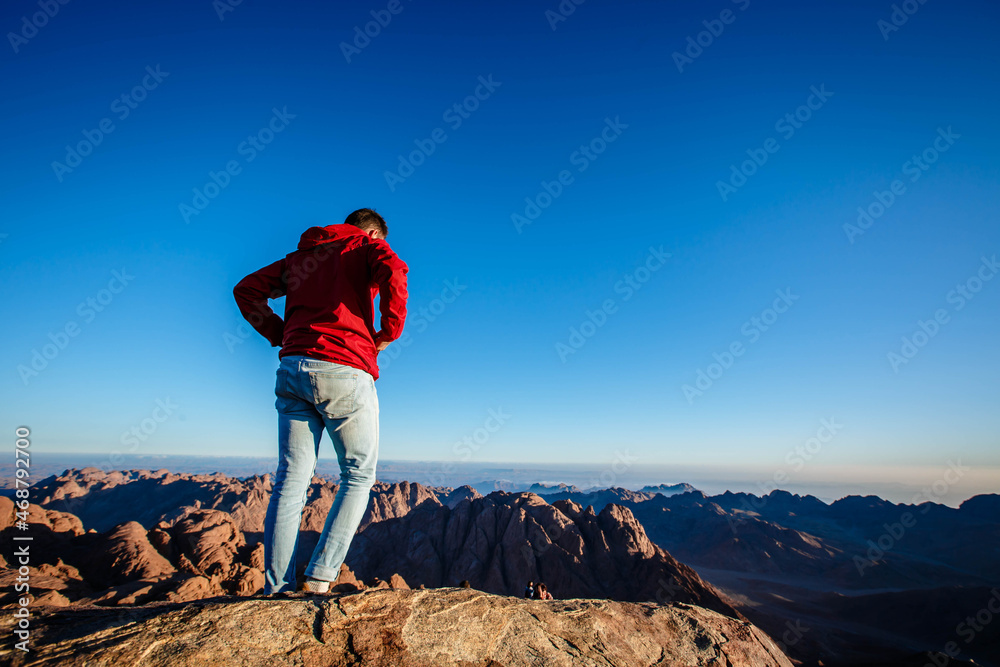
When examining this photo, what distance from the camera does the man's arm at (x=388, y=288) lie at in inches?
103

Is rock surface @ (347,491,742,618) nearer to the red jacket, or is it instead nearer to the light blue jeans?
the light blue jeans

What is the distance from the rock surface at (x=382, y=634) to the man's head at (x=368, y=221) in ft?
8.04

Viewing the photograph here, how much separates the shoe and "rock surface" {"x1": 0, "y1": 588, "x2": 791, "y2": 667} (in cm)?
29

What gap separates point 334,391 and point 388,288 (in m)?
0.71

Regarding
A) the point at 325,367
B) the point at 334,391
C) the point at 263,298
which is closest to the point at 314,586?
the point at 334,391

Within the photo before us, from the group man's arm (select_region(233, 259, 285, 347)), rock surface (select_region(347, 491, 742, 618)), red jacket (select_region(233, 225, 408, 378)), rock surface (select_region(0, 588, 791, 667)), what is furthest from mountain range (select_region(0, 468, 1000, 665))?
man's arm (select_region(233, 259, 285, 347))

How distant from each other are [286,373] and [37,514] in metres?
22.9

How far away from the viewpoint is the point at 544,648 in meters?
2.02

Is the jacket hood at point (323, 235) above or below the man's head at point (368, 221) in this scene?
below

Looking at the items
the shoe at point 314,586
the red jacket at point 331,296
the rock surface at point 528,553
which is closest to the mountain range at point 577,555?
the rock surface at point 528,553

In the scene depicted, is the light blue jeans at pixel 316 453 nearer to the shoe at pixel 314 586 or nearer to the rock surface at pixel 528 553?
the shoe at pixel 314 586

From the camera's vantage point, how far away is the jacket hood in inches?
113

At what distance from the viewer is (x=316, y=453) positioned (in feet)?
8.63

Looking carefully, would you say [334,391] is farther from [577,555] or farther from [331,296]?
[577,555]
